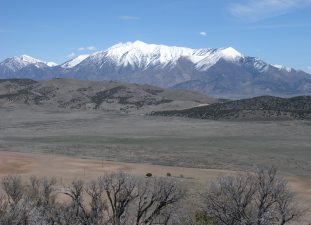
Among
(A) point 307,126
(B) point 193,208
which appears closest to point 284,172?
(B) point 193,208

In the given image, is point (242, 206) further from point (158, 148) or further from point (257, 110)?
point (257, 110)

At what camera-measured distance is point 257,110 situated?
164000 millimetres

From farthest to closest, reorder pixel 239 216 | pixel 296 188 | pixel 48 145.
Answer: pixel 48 145 < pixel 296 188 < pixel 239 216

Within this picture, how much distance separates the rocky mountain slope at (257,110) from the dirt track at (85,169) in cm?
8626

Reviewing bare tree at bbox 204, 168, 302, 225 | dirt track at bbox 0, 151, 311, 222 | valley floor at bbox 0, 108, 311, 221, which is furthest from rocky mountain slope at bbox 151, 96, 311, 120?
bare tree at bbox 204, 168, 302, 225

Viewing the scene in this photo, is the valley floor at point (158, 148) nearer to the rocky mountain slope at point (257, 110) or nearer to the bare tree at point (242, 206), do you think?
the rocky mountain slope at point (257, 110)

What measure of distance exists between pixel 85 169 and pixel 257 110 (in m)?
103

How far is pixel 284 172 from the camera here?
230 ft

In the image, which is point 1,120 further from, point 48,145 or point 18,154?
point 18,154

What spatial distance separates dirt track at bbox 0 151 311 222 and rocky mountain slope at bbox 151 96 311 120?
86.3 meters

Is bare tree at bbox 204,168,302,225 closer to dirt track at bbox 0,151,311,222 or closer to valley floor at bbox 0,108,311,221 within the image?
valley floor at bbox 0,108,311,221

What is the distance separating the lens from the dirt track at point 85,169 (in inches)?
2482

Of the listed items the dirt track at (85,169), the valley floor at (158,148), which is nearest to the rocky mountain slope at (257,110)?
the valley floor at (158,148)

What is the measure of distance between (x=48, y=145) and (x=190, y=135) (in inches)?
1287
